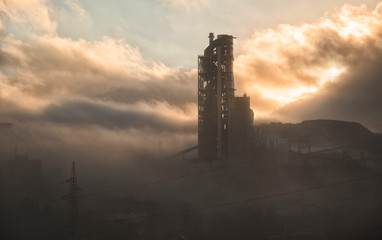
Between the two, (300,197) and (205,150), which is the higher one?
(205,150)

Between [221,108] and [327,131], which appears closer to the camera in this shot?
[221,108]

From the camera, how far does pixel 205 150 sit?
135 feet

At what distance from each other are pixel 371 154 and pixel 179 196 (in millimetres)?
25978

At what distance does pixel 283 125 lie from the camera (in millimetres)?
60000

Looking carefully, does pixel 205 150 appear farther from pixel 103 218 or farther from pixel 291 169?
pixel 103 218

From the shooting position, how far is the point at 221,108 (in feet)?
131

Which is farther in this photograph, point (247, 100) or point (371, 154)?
point (371, 154)

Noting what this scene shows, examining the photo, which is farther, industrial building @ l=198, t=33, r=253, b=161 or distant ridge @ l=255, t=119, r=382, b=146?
distant ridge @ l=255, t=119, r=382, b=146

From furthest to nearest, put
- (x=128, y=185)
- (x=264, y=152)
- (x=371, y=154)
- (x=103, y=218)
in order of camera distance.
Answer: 1. (x=371, y=154)
2. (x=128, y=185)
3. (x=264, y=152)
4. (x=103, y=218)

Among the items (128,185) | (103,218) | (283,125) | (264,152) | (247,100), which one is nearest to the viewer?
(103,218)

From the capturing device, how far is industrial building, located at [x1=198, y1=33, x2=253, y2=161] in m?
39.7

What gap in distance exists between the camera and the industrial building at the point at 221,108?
130 ft

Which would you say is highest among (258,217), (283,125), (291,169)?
(283,125)

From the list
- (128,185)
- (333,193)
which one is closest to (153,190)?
(128,185)
